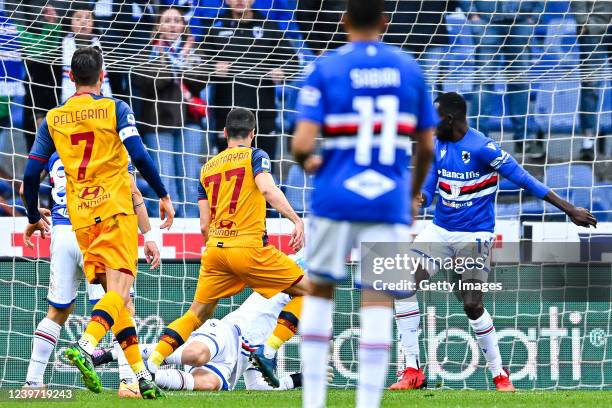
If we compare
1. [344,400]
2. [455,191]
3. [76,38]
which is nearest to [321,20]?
[76,38]

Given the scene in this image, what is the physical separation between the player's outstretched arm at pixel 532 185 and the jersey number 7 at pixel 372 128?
139 inches

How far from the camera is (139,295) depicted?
9.04m

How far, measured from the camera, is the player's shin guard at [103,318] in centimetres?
603

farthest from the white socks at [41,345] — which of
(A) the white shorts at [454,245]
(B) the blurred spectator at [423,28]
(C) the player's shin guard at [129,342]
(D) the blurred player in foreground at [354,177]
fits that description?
(B) the blurred spectator at [423,28]

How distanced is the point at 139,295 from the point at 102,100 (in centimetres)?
312

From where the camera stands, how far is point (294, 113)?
445 inches

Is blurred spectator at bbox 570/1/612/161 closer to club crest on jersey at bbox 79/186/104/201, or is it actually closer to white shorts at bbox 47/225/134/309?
white shorts at bbox 47/225/134/309

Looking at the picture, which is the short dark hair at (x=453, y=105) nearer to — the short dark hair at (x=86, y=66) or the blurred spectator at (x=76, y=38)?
the short dark hair at (x=86, y=66)

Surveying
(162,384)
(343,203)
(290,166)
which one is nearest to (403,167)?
(343,203)

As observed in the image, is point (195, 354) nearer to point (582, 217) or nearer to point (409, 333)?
point (409, 333)

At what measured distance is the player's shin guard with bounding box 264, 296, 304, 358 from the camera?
7930 mm

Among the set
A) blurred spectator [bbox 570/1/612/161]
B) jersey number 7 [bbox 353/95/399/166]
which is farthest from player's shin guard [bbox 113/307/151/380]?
blurred spectator [bbox 570/1/612/161]

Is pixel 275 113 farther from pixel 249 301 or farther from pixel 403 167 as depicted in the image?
pixel 403 167

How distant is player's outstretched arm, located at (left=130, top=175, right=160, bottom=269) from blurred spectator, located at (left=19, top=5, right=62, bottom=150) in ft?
9.19
